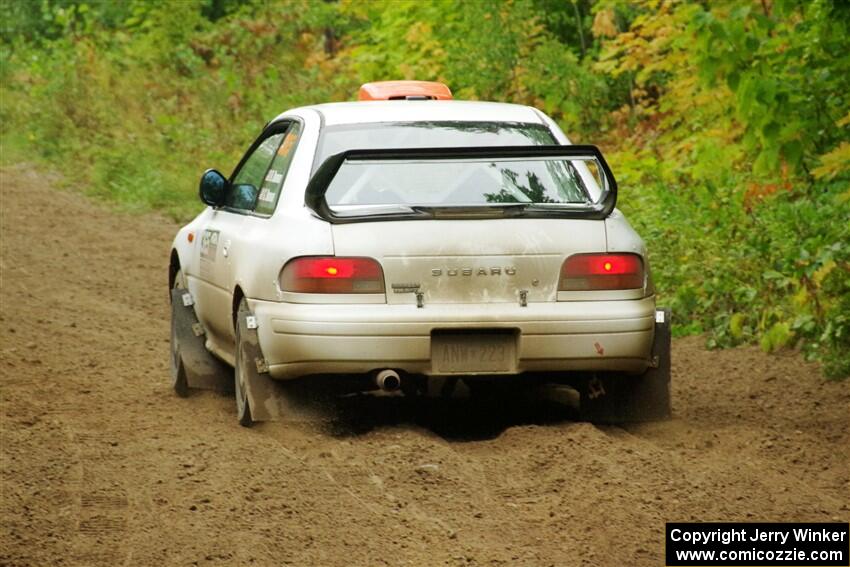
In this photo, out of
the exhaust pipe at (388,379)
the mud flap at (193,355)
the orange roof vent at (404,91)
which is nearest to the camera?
the exhaust pipe at (388,379)

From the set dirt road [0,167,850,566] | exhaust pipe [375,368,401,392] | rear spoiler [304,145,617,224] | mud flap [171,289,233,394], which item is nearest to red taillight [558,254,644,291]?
rear spoiler [304,145,617,224]

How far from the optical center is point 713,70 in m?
10.3

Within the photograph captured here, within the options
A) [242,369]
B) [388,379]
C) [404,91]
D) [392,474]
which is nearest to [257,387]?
[242,369]

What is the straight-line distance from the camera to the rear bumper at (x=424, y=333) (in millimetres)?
6703

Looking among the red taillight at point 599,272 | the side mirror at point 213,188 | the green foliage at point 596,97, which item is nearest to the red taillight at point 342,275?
the red taillight at point 599,272

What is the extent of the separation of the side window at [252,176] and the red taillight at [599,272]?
1.81 meters

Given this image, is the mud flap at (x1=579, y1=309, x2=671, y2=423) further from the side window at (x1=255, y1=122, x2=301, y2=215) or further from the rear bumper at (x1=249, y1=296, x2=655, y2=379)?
the side window at (x1=255, y1=122, x2=301, y2=215)

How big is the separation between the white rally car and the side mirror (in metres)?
0.99

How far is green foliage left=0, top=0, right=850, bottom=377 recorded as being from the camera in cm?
1004

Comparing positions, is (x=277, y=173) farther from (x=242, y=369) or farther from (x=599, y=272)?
(x=599, y=272)

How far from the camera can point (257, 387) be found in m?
7.11

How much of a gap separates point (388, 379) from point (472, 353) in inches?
15.0

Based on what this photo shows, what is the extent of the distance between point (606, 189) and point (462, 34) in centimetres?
1109

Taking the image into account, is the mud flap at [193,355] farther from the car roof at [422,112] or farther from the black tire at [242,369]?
the car roof at [422,112]
